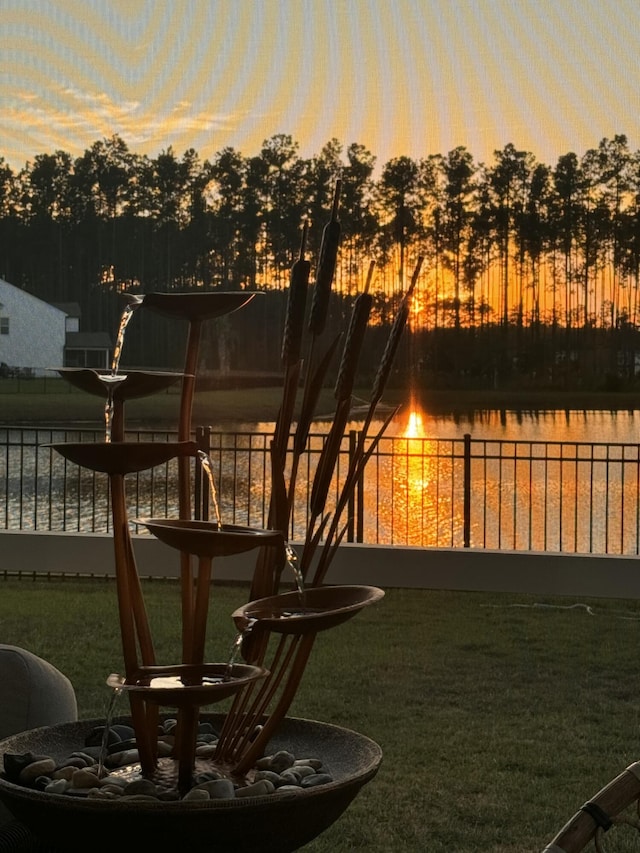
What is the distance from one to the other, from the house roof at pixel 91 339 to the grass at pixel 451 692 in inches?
81.7

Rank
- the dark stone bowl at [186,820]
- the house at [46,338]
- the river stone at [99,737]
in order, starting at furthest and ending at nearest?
1. the house at [46,338]
2. the river stone at [99,737]
3. the dark stone bowl at [186,820]

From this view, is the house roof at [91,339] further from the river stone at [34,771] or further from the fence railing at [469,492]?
the river stone at [34,771]

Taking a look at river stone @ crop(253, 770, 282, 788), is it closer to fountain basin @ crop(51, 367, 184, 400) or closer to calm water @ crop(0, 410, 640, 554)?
fountain basin @ crop(51, 367, 184, 400)

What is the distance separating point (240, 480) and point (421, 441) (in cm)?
127

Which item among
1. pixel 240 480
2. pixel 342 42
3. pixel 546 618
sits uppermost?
pixel 342 42

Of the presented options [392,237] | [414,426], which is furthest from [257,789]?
[392,237]

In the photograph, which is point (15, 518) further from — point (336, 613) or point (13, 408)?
point (336, 613)

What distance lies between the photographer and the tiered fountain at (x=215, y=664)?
84 cm

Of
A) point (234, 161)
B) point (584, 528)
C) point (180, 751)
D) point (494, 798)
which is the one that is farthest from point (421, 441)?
point (180, 751)

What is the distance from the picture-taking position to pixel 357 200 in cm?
737

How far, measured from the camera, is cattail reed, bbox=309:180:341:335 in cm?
96

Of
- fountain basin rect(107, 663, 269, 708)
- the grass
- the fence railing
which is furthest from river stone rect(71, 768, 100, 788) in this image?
the fence railing

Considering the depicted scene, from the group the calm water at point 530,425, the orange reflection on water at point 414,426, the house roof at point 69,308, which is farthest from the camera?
the house roof at point 69,308

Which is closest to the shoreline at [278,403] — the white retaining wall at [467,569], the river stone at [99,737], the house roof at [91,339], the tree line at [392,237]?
the tree line at [392,237]
